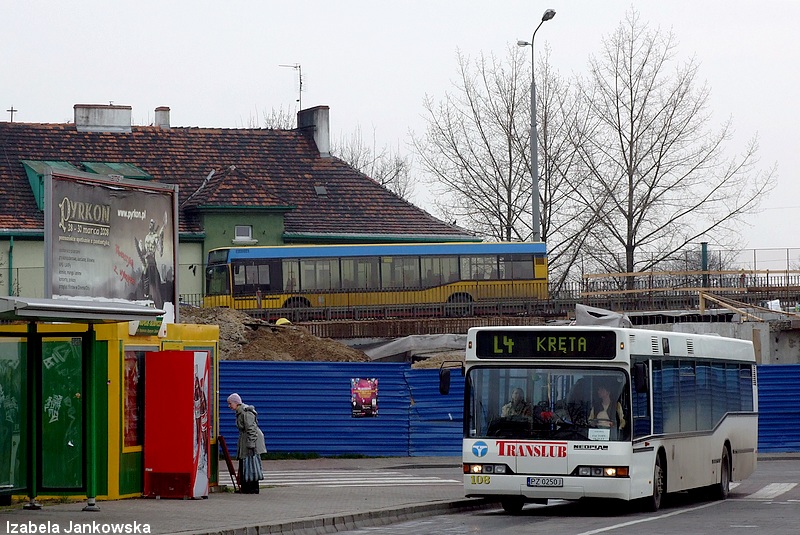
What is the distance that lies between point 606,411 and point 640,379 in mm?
658

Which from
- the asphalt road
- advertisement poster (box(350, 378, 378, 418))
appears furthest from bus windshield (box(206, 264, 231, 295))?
the asphalt road

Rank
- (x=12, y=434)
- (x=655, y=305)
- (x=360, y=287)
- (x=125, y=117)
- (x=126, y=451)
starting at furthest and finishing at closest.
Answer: (x=125, y=117), (x=360, y=287), (x=655, y=305), (x=126, y=451), (x=12, y=434)

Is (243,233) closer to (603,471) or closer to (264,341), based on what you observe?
(264,341)

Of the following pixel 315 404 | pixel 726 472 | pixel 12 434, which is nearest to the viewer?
pixel 12 434

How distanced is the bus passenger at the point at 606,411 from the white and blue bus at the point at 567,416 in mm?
13

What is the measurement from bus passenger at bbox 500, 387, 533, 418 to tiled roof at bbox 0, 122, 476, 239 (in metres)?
35.6

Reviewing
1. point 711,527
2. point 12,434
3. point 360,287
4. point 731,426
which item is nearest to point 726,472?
point 731,426

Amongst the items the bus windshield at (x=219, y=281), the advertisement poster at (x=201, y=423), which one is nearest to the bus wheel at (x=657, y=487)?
the advertisement poster at (x=201, y=423)

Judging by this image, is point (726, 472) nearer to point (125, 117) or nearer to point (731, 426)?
Result: point (731, 426)

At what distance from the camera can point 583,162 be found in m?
54.8

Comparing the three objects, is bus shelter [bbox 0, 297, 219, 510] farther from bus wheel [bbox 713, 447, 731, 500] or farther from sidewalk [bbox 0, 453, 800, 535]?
bus wheel [bbox 713, 447, 731, 500]

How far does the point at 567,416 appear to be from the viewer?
17.0m

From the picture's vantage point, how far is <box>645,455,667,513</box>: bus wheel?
Result: 17562 mm

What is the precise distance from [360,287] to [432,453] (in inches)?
875
